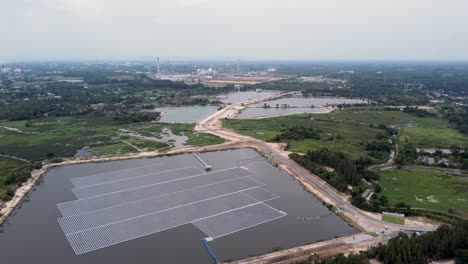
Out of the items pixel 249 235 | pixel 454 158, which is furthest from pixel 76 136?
pixel 454 158

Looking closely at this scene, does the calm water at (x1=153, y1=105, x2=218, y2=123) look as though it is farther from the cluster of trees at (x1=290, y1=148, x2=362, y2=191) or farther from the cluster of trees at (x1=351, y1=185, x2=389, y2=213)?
the cluster of trees at (x1=351, y1=185, x2=389, y2=213)

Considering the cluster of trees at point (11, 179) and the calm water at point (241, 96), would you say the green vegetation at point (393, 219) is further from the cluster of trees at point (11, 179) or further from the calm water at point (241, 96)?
the calm water at point (241, 96)

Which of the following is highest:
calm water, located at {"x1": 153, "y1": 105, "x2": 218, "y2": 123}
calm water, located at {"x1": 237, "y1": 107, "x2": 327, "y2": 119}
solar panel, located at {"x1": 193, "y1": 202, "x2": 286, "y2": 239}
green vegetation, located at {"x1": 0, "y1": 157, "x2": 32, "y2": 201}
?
calm water, located at {"x1": 237, "y1": 107, "x2": 327, "y2": 119}

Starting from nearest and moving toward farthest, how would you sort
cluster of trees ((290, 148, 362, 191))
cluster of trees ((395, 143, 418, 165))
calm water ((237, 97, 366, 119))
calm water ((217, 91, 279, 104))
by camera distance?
cluster of trees ((290, 148, 362, 191))
cluster of trees ((395, 143, 418, 165))
calm water ((237, 97, 366, 119))
calm water ((217, 91, 279, 104))

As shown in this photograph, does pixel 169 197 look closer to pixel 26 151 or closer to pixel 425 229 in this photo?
pixel 425 229

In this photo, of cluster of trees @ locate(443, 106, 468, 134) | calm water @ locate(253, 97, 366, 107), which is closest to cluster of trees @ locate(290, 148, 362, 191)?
cluster of trees @ locate(443, 106, 468, 134)

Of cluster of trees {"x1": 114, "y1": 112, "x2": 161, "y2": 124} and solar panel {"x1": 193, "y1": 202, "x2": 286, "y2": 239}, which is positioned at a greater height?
cluster of trees {"x1": 114, "y1": 112, "x2": 161, "y2": 124}

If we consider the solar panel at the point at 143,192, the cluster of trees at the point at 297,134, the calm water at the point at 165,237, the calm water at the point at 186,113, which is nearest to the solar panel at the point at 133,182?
the solar panel at the point at 143,192
